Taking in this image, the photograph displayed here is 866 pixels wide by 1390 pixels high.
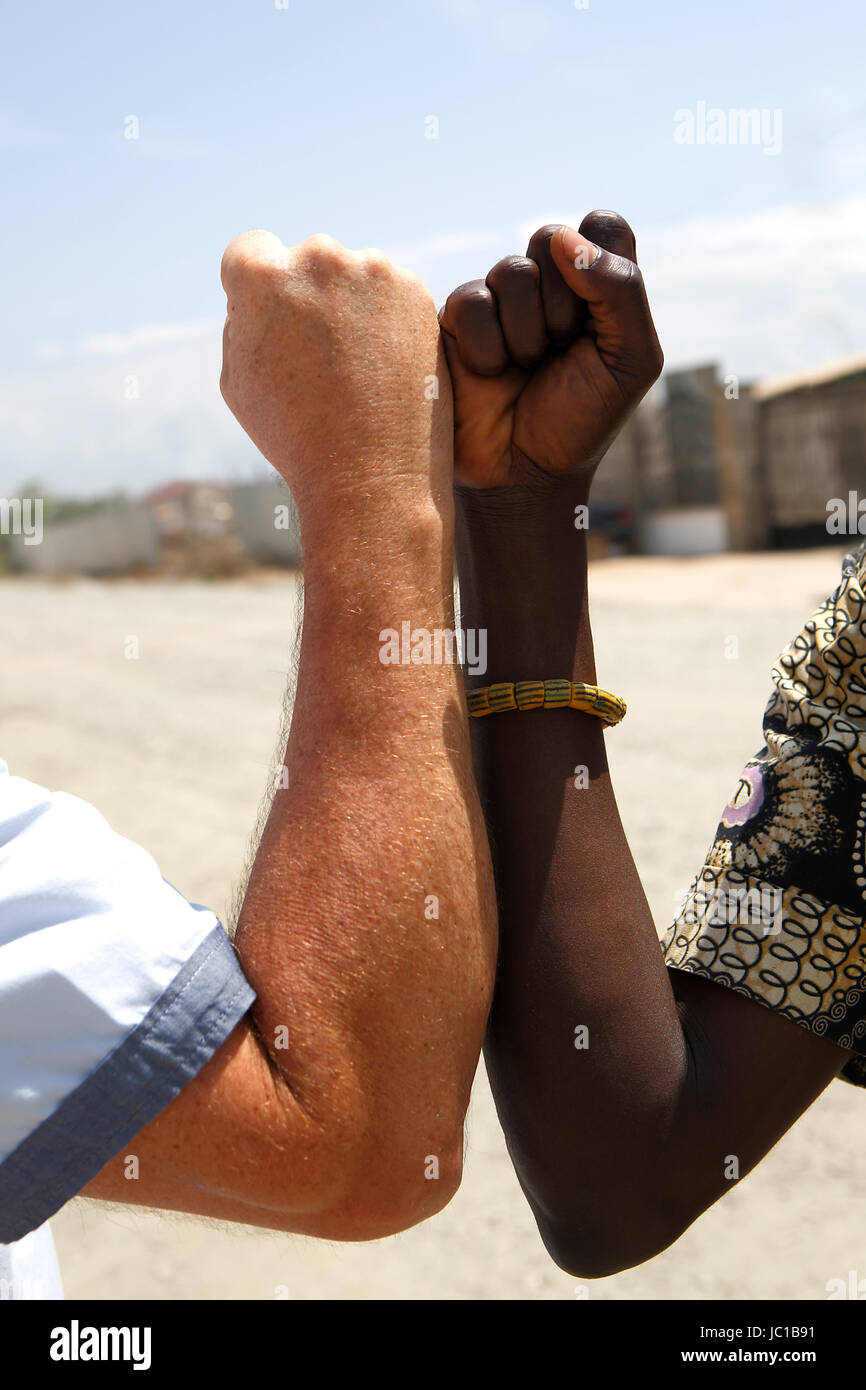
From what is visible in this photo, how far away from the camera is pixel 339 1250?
116 inches

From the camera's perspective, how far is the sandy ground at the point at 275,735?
9.24ft

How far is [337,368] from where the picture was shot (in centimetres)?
117

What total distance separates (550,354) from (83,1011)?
0.79m

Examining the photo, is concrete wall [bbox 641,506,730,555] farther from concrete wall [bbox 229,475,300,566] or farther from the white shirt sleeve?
the white shirt sleeve

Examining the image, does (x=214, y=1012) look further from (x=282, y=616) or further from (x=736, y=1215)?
(x=282, y=616)

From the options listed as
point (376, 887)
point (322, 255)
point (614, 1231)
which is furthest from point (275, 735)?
point (376, 887)

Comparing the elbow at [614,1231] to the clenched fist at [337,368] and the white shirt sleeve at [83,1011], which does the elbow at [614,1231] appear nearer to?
the white shirt sleeve at [83,1011]

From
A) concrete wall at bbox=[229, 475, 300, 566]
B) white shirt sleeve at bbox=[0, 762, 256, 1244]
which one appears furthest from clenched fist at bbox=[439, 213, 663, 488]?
concrete wall at bbox=[229, 475, 300, 566]

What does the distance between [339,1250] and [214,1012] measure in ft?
7.37

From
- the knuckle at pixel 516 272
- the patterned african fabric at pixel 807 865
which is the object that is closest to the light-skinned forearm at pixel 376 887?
the knuckle at pixel 516 272

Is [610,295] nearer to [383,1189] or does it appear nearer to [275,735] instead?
[383,1189]

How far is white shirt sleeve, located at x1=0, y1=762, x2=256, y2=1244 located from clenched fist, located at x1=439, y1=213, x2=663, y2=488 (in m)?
0.59

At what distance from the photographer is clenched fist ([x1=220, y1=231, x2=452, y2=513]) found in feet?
3.80
